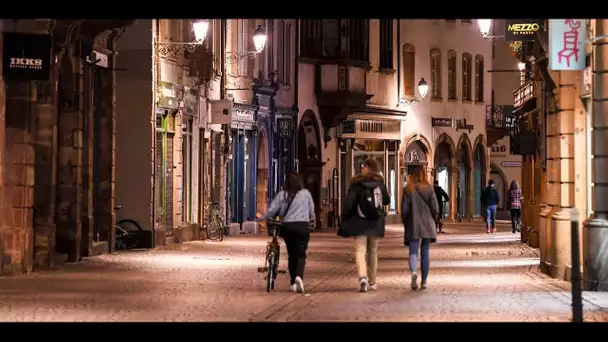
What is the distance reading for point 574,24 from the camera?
73.4ft

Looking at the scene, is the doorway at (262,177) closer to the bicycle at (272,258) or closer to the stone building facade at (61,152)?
the stone building facade at (61,152)

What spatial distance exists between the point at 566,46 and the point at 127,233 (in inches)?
626

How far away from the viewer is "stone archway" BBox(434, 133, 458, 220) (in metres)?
68.6

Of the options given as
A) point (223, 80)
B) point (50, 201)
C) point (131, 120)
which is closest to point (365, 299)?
point (50, 201)

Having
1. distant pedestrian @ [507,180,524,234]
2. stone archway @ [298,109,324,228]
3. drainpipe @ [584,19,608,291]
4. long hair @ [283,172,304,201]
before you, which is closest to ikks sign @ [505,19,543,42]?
drainpipe @ [584,19,608,291]

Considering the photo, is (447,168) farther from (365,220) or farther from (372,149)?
(365,220)

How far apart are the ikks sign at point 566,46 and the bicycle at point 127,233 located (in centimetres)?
1534

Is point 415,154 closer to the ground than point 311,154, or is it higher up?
higher up

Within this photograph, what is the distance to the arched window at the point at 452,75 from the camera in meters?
69.9

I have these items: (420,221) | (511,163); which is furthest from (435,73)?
(420,221)

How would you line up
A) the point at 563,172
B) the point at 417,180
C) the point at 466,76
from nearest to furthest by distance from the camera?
the point at 417,180
the point at 563,172
the point at 466,76

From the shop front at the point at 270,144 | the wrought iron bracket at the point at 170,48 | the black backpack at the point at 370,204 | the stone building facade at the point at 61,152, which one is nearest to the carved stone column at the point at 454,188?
the shop front at the point at 270,144

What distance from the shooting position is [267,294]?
2228cm

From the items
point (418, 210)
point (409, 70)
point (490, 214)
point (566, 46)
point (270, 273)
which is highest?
point (409, 70)
